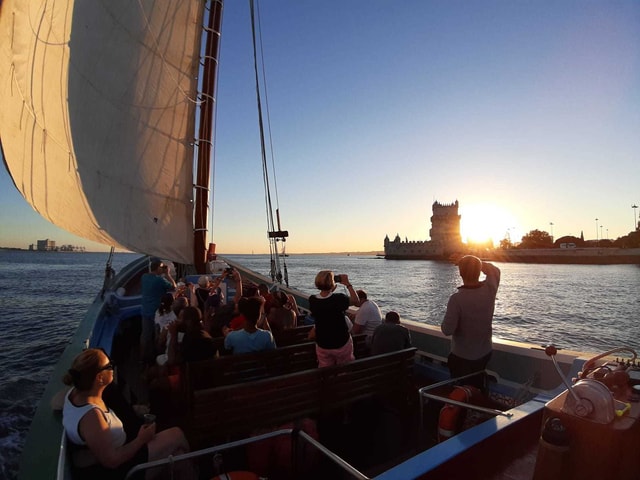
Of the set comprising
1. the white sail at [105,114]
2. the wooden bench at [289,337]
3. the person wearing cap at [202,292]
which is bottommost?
the wooden bench at [289,337]

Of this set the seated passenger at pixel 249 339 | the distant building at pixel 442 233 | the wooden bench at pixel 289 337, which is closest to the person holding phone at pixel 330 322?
the seated passenger at pixel 249 339

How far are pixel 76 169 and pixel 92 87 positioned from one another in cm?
121

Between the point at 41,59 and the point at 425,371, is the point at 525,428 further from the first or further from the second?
the point at 41,59

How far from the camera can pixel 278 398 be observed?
313 cm

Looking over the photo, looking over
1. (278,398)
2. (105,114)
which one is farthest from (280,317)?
(105,114)

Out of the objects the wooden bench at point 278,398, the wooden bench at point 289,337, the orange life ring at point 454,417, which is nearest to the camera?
the wooden bench at point 278,398

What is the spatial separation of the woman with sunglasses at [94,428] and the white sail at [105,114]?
5.79 ft

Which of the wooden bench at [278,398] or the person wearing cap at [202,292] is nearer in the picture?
the wooden bench at [278,398]

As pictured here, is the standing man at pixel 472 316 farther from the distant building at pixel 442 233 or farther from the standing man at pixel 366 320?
the distant building at pixel 442 233

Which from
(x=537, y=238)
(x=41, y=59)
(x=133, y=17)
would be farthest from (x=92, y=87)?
(x=537, y=238)

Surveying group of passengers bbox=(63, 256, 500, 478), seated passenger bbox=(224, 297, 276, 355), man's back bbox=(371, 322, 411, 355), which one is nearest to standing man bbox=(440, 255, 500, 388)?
group of passengers bbox=(63, 256, 500, 478)

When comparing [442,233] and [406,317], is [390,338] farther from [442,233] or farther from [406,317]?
[442,233]

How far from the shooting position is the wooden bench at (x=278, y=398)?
9.43ft

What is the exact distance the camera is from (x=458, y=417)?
321 cm
